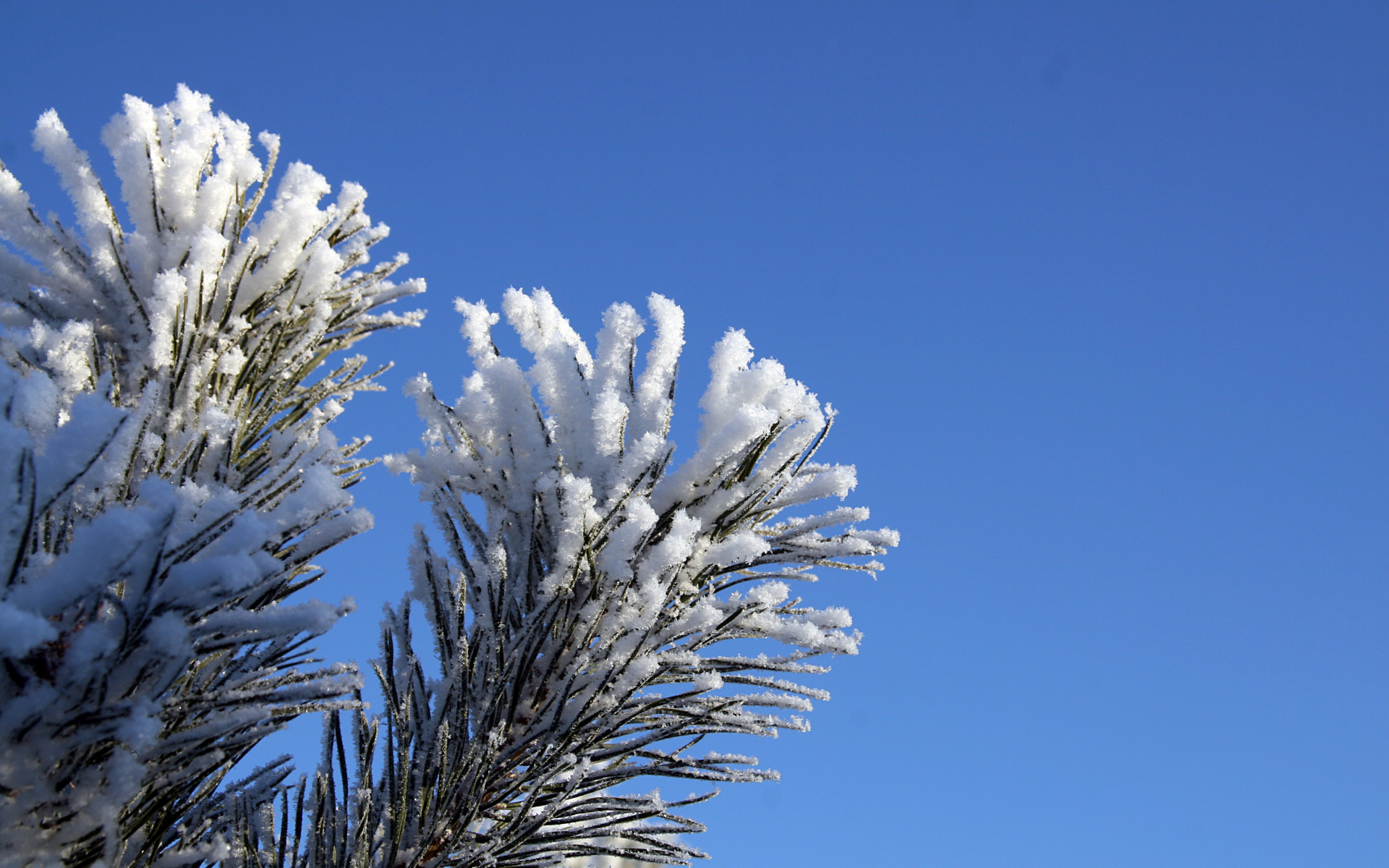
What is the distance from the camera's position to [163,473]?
5.61 ft

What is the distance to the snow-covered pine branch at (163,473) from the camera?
1027 millimetres

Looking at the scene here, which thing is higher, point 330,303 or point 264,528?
point 330,303

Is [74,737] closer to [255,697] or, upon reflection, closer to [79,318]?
[255,697]

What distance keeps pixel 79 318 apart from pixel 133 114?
Result: 0.49m

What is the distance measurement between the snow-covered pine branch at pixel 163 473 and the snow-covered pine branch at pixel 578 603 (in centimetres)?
24

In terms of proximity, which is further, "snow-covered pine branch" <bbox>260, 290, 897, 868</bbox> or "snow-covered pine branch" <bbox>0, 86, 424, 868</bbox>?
"snow-covered pine branch" <bbox>260, 290, 897, 868</bbox>

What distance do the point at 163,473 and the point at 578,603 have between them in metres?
0.88

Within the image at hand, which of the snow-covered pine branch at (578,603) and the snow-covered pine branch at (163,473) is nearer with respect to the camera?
the snow-covered pine branch at (163,473)

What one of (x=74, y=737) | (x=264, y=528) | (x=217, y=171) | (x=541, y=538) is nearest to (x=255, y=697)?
(x=74, y=737)

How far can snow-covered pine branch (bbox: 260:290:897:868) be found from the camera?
5.33ft

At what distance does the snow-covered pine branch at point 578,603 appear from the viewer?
163 centimetres

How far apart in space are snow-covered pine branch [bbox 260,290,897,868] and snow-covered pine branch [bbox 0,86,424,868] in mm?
243

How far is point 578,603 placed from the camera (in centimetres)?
179

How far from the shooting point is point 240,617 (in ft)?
3.70
